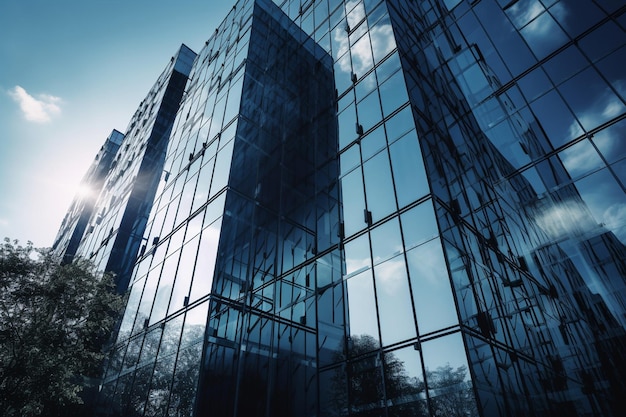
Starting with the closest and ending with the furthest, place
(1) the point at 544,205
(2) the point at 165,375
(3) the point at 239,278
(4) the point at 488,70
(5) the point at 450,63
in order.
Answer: (2) the point at 165,375, (3) the point at 239,278, (1) the point at 544,205, (4) the point at 488,70, (5) the point at 450,63

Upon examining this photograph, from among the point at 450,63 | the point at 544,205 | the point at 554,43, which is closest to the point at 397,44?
the point at 450,63

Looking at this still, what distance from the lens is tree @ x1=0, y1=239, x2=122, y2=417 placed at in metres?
14.5

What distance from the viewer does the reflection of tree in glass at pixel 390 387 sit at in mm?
9398

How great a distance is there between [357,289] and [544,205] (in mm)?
9515

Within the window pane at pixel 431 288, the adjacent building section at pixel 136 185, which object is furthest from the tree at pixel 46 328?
the window pane at pixel 431 288

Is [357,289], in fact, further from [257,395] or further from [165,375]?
[165,375]

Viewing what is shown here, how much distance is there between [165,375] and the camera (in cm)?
1356

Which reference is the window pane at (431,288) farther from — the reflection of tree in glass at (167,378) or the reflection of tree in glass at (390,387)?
the reflection of tree in glass at (167,378)

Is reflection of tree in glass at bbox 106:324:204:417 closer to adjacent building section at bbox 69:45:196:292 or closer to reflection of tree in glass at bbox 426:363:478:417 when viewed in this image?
reflection of tree in glass at bbox 426:363:478:417

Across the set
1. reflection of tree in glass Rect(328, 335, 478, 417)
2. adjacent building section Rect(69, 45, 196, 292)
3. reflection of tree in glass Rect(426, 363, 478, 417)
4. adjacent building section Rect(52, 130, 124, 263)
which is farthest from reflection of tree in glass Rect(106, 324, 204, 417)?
adjacent building section Rect(52, 130, 124, 263)

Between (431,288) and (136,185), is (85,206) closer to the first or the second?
(136,185)

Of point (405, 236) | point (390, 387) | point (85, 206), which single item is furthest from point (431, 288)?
point (85, 206)

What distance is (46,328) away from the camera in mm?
15773

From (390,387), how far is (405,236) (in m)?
4.70
